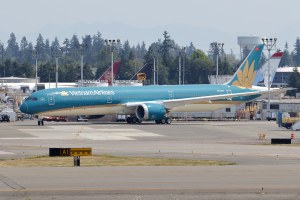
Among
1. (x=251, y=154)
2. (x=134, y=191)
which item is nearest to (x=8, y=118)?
(x=251, y=154)

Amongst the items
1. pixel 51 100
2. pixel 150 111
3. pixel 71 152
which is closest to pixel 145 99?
pixel 150 111

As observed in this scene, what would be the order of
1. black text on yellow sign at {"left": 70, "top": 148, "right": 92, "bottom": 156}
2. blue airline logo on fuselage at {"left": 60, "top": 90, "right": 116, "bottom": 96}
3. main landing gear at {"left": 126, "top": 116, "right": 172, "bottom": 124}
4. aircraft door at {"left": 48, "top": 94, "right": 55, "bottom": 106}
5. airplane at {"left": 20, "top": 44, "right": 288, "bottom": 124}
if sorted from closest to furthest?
black text on yellow sign at {"left": 70, "top": 148, "right": 92, "bottom": 156}, aircraft door at {"left": 48, "top": 94, "right": 55, "bottom": 106}, airplane at {"left": 20, "top": 44, "right": 288, "bottom": 124}, blue airline logo on fuselage at {"left": 60, "top": 90, "right": 116, "bottom": 96}, main landing gear at {"left": 126, "top": 116, "right": 172, "bottom": 124}

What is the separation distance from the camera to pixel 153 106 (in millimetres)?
94312

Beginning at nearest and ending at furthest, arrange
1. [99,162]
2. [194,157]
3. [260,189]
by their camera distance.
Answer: [260,189]
[99,162]
[194,157]

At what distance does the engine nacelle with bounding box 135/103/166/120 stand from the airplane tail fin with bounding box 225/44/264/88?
10.8 meters

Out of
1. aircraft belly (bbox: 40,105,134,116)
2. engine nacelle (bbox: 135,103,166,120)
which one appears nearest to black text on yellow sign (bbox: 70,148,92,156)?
aircraft belly (bbox: 40,105,134,116)

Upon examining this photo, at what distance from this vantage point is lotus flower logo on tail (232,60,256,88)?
4008 inches

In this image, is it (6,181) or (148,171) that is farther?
(148,171)

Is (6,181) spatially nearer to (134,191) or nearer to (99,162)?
(134,191)

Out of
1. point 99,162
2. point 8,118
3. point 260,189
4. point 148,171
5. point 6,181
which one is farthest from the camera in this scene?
point 8,118

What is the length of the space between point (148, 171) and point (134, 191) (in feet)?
24.6

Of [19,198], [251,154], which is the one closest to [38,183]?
[19,198]

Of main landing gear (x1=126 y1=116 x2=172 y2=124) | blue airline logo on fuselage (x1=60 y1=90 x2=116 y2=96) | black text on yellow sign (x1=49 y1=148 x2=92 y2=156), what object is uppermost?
blue airline logo on fuselage (x1=60 y1=90 x2=116 y2=96)

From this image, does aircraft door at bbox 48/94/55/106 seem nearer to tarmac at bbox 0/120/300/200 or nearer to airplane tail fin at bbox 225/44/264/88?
airplane tail fin at bbox 225/44/264/88
